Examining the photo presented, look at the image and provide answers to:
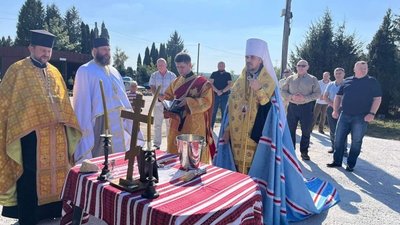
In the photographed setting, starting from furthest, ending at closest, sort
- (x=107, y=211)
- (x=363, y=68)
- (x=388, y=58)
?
(x=388, y=58), (x=363, y=68), (x=107, y=211)

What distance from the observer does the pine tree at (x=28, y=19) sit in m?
51.1

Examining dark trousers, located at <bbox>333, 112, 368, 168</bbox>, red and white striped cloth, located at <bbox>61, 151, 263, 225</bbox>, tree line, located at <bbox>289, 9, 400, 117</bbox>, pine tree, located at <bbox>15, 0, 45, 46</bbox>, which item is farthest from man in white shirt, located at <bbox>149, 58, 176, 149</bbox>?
pine tree, located at <bbox>15, 0, 45, 46</bbox>

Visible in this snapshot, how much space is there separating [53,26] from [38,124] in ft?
163

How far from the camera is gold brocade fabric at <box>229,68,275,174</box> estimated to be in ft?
12.1

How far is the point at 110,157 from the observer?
9.38 feet

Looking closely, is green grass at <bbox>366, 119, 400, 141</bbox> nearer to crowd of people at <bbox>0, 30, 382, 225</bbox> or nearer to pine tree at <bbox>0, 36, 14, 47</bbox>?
crowd of people at <bbox>0, 30, 382, 225</bbox>

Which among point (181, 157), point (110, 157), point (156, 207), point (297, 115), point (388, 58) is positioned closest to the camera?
point (156, 207)

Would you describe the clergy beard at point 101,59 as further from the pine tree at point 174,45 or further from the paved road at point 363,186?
the pine tree at point 174,45

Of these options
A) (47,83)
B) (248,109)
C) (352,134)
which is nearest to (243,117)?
(248,109)

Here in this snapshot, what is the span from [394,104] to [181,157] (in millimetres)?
17663

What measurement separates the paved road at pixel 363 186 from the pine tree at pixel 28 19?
168 ft

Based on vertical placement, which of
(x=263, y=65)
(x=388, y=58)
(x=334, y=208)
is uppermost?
(x=388, y=58)

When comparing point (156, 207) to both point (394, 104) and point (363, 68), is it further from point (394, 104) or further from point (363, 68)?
point (394, 104)

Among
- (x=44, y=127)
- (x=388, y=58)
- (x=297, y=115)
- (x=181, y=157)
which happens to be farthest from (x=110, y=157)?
(x=388, y=58)
